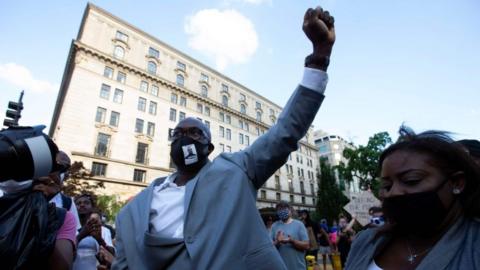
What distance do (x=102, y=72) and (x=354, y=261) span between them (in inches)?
1364

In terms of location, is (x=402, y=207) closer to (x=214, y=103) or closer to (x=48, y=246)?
(x=48, y=246)

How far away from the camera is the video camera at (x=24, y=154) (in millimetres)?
1171

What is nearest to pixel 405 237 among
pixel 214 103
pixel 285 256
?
pixel 285 256

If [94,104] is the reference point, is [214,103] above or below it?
above

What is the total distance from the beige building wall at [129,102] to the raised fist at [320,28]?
2964cm

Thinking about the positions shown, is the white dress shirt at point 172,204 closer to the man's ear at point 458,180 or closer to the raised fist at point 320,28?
the raised fist at point 320,28

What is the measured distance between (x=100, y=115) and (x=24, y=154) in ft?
104

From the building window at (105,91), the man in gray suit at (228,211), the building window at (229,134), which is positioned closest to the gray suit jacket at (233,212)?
the man in gray suit at (228,211)

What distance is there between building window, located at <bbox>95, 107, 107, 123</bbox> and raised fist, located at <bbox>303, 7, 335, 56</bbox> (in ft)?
103

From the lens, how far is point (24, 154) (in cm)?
119

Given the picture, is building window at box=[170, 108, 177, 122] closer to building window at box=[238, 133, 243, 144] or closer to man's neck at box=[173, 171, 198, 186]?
building window at box=[238, 133, 243, 144]

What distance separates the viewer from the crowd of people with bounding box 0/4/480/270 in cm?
143

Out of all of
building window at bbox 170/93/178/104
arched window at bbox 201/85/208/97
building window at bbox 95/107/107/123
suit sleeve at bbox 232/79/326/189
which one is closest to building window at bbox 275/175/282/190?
arched window at bbox 201/85/208/97

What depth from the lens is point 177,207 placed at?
1.92 meters
